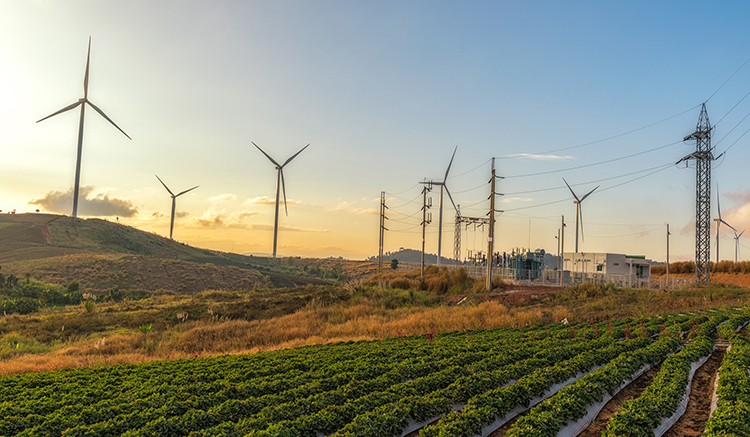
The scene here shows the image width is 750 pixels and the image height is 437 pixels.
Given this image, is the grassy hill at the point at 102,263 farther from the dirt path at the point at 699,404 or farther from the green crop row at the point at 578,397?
the dirt path at the point at 699,404

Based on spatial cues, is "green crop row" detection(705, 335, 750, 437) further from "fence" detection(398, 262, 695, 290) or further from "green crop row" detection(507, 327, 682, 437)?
"fence" detection(398, 262, 695, 290)

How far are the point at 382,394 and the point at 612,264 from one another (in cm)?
5019

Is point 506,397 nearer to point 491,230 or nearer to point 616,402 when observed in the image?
point 616,402

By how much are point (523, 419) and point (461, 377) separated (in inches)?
137

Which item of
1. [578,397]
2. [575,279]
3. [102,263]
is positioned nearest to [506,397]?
[578,397]

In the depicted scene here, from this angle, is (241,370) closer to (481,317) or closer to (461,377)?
(461,377)

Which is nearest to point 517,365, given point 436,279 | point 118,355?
point 118,355

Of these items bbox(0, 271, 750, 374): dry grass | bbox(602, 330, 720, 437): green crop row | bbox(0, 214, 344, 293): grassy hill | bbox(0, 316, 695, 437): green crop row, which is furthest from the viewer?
bbox(0, 214, 344, 293): grassy hill

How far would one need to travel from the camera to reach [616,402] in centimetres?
1092

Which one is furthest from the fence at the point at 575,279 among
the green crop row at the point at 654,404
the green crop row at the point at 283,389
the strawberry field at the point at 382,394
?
the green crop row at the point at 654,404

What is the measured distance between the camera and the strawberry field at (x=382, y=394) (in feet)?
28.0

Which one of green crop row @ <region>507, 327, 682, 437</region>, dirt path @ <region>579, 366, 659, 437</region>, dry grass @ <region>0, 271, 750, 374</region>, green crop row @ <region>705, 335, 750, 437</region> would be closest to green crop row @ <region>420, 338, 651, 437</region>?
green crop row @ <region>507, 327, 682, 437</region>

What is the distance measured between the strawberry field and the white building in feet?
129

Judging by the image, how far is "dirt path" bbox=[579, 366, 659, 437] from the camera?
9203mm
